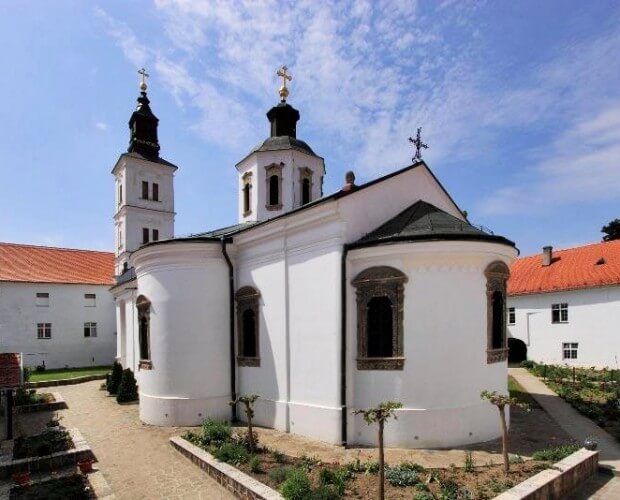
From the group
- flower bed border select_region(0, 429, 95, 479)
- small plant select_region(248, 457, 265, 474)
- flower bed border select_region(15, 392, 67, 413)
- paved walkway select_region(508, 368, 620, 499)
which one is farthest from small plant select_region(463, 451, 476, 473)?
flower bed border select_region(15, 392, 67, 413)

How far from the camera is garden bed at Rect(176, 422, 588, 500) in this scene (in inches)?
310

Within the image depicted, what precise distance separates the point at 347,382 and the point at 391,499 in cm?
372

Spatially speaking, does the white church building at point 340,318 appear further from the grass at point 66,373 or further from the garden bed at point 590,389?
the grass at point 66,373

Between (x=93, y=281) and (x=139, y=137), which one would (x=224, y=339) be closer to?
(x=139, y=137)

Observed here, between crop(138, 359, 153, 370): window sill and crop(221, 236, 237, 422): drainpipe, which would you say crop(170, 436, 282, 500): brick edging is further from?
crop(138, 359, 153, 370): window sill

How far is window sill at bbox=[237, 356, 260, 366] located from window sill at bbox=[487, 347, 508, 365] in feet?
22.6

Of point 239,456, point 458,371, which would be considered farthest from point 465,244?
point 239,456

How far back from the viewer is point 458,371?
11.0 m

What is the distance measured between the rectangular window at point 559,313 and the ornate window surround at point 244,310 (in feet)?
68.7

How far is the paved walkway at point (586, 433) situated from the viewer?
28.0 feet

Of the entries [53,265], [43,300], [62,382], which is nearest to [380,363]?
[62,382]

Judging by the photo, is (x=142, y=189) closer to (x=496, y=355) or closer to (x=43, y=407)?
(x=43, y=407)

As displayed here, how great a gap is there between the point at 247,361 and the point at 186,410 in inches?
98.8

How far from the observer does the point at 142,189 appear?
29375 mm
